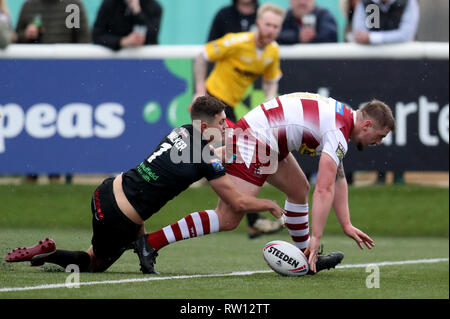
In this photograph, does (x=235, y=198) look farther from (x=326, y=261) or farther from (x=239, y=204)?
(x=326, y=261)

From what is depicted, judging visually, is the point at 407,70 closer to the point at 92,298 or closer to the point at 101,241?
the point at 101,241

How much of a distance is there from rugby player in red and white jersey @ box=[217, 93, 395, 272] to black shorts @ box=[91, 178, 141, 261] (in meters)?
0.71

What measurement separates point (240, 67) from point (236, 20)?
4.38ft

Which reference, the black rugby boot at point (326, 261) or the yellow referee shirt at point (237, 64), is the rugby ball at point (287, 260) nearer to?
the black rugby boot at point (326, 261)

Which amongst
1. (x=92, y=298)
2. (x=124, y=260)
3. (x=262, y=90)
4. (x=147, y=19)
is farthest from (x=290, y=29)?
(x=92, y=298)

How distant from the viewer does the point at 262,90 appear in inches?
435

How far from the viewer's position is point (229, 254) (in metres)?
9.05

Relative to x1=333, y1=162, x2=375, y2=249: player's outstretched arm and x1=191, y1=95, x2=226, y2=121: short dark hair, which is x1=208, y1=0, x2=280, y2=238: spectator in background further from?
x1=191, y1=95, x2=226, y2=121: short dark hair

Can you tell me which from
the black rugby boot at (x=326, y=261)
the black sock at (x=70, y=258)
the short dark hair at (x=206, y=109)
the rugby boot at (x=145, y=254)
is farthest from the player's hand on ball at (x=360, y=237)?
the black sock at (x=70, y=258)

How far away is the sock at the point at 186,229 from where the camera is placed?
6961 mm

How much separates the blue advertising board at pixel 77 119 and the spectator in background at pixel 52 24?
34 cm

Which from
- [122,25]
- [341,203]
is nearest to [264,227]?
[122,25]

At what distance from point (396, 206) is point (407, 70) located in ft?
5.41

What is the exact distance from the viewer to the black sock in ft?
22.4
